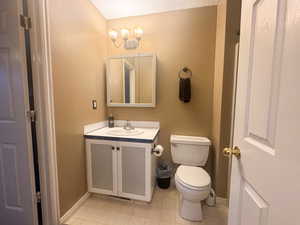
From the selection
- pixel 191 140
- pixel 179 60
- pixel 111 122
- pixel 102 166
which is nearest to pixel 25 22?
pixel 111 122

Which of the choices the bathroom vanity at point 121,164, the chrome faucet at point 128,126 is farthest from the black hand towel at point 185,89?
the chrome faucet at point 128,126

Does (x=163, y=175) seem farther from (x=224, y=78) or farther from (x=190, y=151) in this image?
(x=224, y=78)

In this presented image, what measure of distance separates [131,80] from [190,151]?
4.19ft

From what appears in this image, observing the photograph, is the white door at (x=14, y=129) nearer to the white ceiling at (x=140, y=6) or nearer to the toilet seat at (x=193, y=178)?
the white ceiling at (x=140, y=6)

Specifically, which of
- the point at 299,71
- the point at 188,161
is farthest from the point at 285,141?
the point at 188,161

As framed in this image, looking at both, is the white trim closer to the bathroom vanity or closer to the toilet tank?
the bathroom vanity

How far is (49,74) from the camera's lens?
1.23 meters

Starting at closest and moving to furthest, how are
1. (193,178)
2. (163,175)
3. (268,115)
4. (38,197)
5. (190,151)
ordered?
(268,115) < (38,197) < (193,178) < (190,151) < (163,175)

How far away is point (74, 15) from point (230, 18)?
1648 millimetres

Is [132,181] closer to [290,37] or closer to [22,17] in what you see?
[290,37]

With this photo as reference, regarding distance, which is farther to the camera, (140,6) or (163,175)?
(163,175)

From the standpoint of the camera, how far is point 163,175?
2.02 m

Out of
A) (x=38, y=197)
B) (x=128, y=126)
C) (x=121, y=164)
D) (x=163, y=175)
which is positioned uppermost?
(x=128, y=126)

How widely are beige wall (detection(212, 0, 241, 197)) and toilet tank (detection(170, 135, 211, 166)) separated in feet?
0.49
